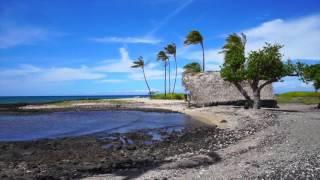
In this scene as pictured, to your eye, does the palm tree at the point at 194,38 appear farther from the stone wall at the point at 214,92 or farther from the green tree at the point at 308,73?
the green tree at the point at 308,73

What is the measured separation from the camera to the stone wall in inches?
1898

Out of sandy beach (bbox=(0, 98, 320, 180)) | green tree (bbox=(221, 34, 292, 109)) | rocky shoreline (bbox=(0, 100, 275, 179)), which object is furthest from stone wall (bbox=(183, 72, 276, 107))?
sandy beach (bbox=(0, 98, 320, 180))

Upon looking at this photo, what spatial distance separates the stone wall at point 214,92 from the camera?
158 feet

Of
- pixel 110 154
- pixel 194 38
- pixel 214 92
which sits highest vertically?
pixel 194 38

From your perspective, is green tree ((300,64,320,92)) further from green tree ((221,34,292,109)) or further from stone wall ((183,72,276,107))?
stone wall ((183,72,276,107))

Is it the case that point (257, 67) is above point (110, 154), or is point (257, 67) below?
above

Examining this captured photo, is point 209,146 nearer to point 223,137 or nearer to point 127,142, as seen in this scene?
point 223,137

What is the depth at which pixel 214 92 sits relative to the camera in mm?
49375

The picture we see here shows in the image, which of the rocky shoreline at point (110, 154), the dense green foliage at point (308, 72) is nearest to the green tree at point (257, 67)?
the dense green foliage at point (308, 72)

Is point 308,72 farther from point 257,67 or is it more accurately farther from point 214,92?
point 214,92

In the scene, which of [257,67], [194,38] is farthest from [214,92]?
[194,38]

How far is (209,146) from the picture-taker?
1966cm

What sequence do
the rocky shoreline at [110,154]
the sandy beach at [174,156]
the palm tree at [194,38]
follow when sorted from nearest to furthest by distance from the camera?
the sandy beach at [174,156] < the rocky shoreline at [110,154] < the palm tree at [194,38]

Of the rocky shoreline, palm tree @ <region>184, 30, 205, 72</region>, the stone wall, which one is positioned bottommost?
the rocky shoreline
